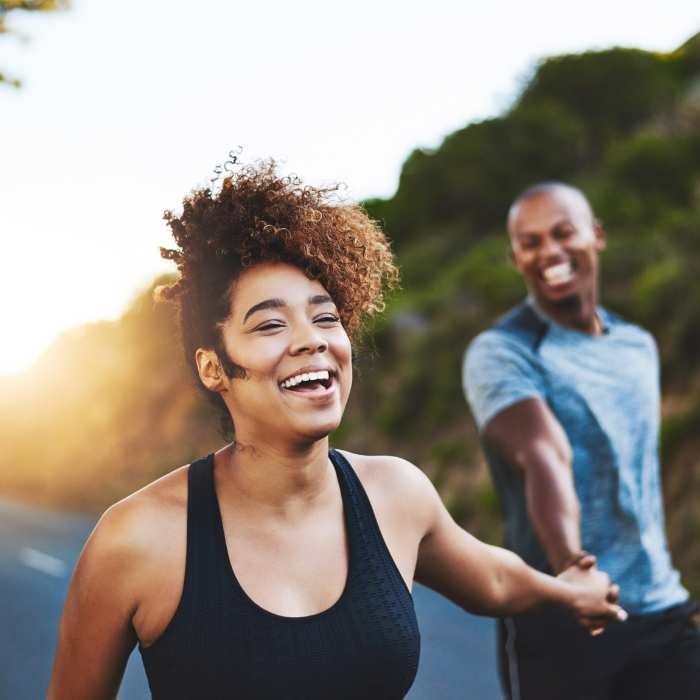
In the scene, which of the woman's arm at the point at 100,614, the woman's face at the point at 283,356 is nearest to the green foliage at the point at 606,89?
the woman's face at the point at 283,356

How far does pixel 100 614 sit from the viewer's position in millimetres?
2252

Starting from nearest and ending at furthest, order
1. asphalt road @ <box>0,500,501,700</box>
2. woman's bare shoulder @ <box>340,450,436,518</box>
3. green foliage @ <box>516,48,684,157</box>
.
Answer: woman's bare shoulder @ <box>340,450,436,518</box> < asphalt road @ <box>0,500,501,700</box> < green foliage @ <box>516,48,684,157</box>

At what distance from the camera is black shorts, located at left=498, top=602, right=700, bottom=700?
341 cm

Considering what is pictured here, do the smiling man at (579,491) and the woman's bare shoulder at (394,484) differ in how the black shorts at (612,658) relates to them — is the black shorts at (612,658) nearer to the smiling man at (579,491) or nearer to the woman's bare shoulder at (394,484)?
the smiling man at (579,491)

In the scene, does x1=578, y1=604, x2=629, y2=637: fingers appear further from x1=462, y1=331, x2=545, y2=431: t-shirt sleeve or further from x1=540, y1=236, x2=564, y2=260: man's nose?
x1=540, y1=236, x2=564, y2=260: man's nose

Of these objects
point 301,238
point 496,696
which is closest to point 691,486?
point 496,696

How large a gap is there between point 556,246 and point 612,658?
5.00 feet

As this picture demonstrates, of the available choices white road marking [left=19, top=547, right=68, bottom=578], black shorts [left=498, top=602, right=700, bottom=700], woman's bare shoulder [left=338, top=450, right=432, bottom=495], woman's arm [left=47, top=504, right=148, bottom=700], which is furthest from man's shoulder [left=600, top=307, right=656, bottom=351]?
white road marking [left=19, top=547, right=68, bottom=578]

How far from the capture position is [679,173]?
733 inches

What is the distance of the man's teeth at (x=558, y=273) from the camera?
3992 millimetres

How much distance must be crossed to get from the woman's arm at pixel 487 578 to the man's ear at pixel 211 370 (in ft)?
1.97

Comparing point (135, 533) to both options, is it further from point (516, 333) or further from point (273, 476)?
point (516, 333)

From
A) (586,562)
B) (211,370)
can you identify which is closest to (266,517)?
(211,370)

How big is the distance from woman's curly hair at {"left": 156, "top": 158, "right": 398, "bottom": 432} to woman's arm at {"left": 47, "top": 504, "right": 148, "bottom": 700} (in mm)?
462
